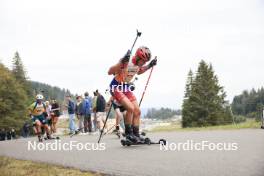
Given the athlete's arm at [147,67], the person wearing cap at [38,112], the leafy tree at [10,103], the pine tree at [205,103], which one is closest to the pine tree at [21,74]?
the leafy tree at [10,103]

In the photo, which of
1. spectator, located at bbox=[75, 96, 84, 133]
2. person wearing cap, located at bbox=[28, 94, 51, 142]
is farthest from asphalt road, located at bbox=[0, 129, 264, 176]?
spectator, located at bbox=[75, 96, 84, 133]

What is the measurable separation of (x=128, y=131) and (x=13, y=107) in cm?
5149

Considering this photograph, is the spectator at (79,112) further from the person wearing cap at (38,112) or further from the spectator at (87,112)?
the person wearing cap at (38,112)

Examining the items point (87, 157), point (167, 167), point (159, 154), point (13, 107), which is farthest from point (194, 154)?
point (13, 107)

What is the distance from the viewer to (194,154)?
662 centimetres

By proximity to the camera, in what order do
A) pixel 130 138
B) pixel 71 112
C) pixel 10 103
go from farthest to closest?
A: pixel 10 103, pixel 71 112, pixel 130 138

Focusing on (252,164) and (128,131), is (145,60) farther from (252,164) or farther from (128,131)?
(252,164)

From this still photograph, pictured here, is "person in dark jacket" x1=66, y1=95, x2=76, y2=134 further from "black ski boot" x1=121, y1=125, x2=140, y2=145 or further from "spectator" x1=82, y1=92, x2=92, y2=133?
"black ski boot" x1=121, y1=125, x2=140, y2=145

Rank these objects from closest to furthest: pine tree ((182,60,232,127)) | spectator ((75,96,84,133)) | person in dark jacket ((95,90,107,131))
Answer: person in dark jacket ((95,90,107,131)), spectator ((75,96,84,133)), pine tree ((182,60,232,127))
